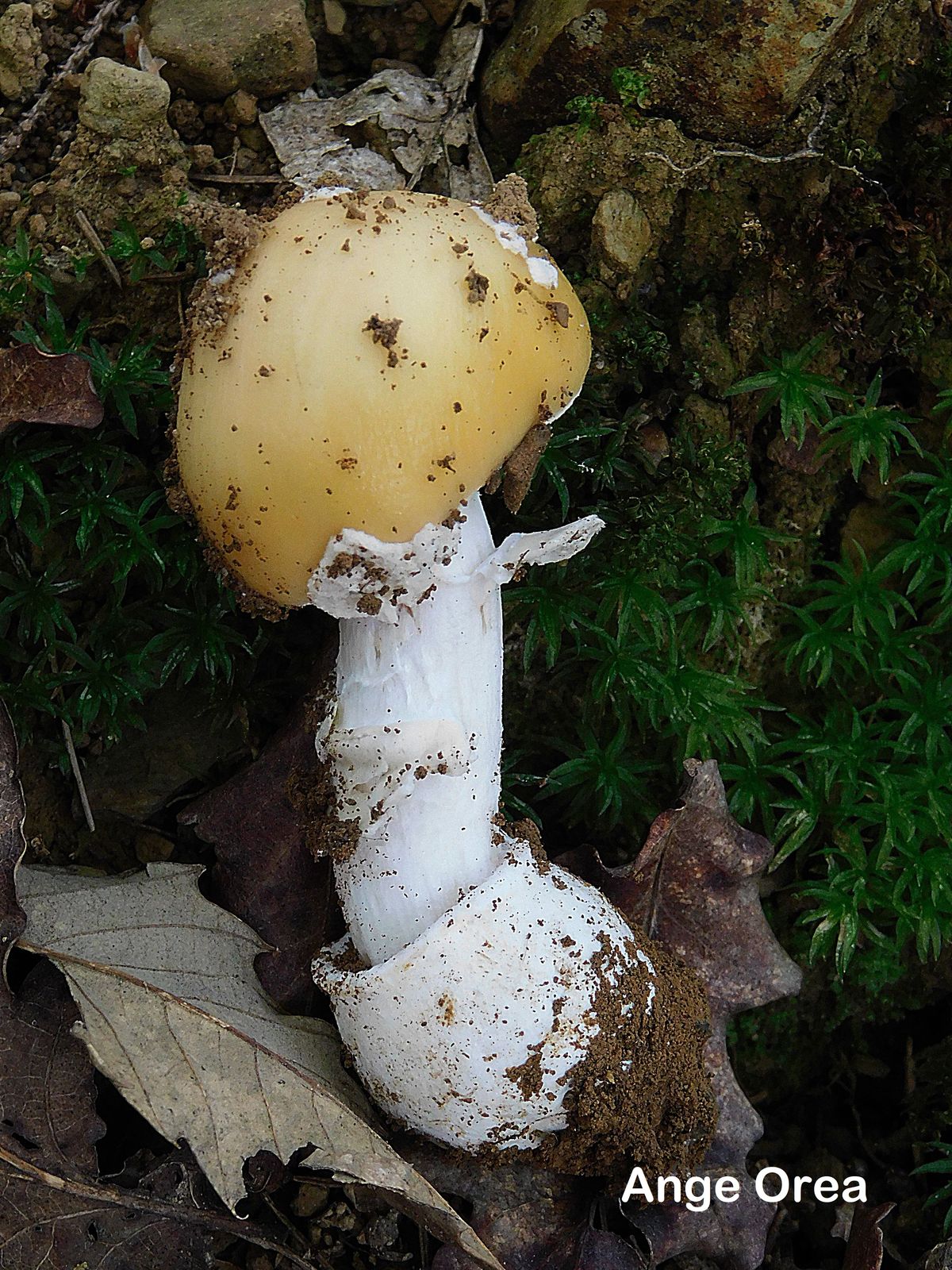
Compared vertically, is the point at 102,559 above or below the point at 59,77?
below

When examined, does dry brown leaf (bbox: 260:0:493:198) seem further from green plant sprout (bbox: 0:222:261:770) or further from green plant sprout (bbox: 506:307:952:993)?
green plant sprout (bbox: 506:307:952:993)

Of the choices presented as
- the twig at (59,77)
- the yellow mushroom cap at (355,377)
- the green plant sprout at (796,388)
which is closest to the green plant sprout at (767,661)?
the green plant sprout at (796,388)

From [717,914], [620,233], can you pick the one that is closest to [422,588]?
[620,233]


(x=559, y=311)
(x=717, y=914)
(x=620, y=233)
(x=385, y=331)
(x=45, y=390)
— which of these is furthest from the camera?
(x=717, y=914)

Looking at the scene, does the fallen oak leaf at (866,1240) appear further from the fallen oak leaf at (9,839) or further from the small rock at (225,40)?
the small rock at (225,40)

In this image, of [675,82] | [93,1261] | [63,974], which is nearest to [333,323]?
[675,82]

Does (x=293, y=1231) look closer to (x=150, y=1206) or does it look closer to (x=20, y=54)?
(x=150, y=1206)

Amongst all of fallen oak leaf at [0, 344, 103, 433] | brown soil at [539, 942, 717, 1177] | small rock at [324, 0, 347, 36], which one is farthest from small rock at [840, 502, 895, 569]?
fallen oak leaf at [0, 344, 103, 433]
